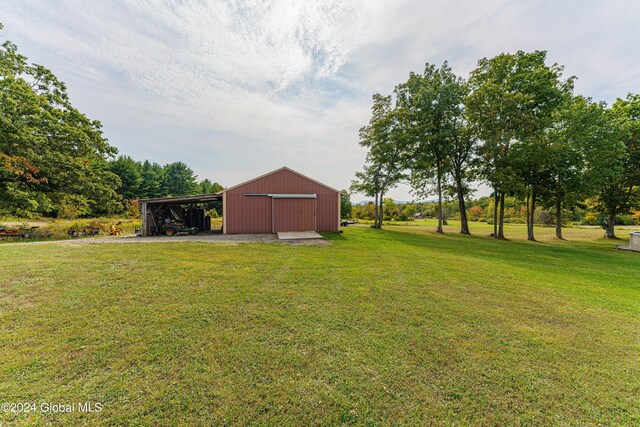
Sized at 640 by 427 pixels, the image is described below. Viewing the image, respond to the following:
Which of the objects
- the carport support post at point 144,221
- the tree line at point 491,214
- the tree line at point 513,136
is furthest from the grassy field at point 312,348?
the tree line at point 491,214

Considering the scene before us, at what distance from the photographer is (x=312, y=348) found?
2.97m

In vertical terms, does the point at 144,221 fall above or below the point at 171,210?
below

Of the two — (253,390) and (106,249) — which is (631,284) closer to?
(253,390)

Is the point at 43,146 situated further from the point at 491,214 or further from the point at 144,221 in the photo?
the point at 491,214

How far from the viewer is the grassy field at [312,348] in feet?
6.89

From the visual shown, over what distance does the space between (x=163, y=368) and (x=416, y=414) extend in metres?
2.56

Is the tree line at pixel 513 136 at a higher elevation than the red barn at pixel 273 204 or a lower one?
higher

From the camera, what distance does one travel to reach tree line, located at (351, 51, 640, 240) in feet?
51.3

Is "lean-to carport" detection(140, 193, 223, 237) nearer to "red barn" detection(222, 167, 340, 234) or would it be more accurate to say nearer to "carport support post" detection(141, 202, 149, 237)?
"carport support post" detection(141, 202, 149, 237)

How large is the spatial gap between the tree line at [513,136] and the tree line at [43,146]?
21.8 m

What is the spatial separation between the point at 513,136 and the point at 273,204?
17407 mm

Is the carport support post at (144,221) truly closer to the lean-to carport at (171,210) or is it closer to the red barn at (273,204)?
the lean-to carport at (171,210)

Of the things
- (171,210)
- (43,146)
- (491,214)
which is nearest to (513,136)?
(171,210)

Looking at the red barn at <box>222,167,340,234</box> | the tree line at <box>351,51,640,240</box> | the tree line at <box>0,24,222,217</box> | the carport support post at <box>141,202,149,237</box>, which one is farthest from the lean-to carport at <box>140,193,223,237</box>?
the tree line at <box>351,51,640,240</box>
